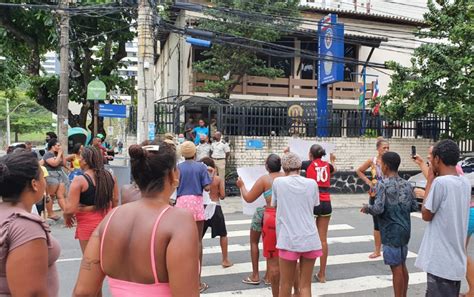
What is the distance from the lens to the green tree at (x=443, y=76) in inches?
509

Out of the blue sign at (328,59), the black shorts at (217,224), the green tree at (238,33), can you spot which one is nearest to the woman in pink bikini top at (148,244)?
the black shorts at (217,224)

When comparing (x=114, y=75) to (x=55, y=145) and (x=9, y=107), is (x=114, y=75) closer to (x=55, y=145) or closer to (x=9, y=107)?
(x=55, y=145)

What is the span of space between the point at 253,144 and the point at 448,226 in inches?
429

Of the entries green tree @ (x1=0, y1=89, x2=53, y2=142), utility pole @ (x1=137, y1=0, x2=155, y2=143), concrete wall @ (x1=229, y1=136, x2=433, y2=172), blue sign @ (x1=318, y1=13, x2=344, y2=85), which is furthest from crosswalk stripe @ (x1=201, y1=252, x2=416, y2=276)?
green tree @ (x1=0, y1=89, x2=53, y2=142)

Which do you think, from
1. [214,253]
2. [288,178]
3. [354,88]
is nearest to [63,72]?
[214,253]

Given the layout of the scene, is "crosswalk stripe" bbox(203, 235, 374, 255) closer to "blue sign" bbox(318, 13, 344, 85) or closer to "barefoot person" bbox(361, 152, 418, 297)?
"barefoot person" bbox(361, 152, 418, 297)

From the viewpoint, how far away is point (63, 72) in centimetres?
1261

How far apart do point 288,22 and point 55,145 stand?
40.1 feet

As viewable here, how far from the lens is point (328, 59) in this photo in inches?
592

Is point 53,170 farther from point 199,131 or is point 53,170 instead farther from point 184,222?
point 184,222

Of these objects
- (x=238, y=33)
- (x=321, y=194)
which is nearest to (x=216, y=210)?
(x=321, y=194)

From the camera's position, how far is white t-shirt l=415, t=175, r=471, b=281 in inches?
145

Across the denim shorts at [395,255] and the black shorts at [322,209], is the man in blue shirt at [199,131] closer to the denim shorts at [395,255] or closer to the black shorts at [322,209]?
the black shorts at [322,209]

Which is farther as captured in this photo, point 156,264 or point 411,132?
point 411,132
